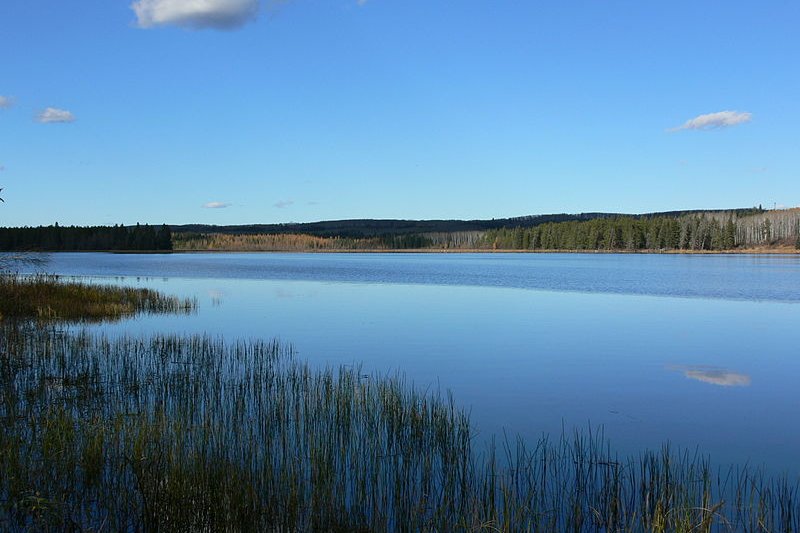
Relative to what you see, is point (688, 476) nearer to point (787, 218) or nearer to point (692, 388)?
point (692, 388)

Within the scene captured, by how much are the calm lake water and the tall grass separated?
1.07m

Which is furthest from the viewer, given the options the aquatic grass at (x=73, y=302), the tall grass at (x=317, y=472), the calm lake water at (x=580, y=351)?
the aquatic grass at (x=73, y=302)

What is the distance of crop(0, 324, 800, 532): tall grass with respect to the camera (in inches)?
216

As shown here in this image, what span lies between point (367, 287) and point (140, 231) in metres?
104

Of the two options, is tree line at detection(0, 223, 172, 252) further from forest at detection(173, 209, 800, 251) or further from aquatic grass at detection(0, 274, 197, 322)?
aquatic grass at detection(0, 274, 197, 322)

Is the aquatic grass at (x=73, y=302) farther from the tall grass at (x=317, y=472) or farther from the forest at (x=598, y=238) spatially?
the forest at (x=598, y=238)

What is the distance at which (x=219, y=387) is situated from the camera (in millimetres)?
10102

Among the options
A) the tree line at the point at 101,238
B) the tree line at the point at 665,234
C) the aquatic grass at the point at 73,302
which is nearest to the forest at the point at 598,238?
the tree line at the point at 665,234

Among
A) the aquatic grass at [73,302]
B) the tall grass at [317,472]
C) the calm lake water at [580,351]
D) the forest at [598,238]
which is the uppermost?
the forest at [598,238]

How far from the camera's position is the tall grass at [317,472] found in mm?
5480

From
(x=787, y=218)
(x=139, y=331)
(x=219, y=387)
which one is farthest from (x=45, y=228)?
(x=787, y=218)

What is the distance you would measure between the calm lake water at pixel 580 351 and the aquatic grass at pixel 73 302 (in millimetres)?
1431

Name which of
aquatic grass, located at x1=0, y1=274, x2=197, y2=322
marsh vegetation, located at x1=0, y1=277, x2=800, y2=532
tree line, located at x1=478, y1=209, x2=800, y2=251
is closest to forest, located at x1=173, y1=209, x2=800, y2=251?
tree line, located at x1=478, y1=209, x2=800, y2=251

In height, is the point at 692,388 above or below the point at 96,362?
below
